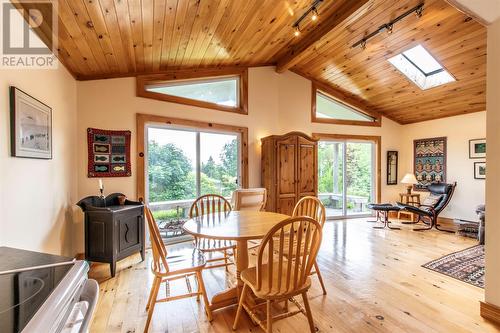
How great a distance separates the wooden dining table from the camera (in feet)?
6.11

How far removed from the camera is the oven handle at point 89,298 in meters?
0.90

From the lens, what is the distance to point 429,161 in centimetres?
584

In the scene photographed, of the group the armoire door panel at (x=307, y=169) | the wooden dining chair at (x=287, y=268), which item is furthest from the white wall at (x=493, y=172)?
the armoire door panel at (x=307, y=169)

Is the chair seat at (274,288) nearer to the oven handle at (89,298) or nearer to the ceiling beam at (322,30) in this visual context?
the oven handle at (89,298)

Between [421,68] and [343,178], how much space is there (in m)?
2.67

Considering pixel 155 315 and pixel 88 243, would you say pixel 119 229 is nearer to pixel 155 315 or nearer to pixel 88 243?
pixel 88 243

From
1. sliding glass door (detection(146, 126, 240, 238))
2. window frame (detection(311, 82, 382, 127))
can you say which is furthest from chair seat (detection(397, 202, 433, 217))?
sliding glass door (detection(146, 126, 240, 238))

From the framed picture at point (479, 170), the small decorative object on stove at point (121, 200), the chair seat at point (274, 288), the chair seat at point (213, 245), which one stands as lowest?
the chair seat at point (213, 245)

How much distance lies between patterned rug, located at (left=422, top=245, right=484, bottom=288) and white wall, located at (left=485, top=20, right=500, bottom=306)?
0.75 meters

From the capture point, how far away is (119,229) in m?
2.84

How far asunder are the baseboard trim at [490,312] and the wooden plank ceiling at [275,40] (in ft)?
10.6

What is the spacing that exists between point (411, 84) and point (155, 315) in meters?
5.51

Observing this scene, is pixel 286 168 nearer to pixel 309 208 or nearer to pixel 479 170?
pixel 309 208

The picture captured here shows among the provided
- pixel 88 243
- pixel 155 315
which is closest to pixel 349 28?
pixel 155 315
